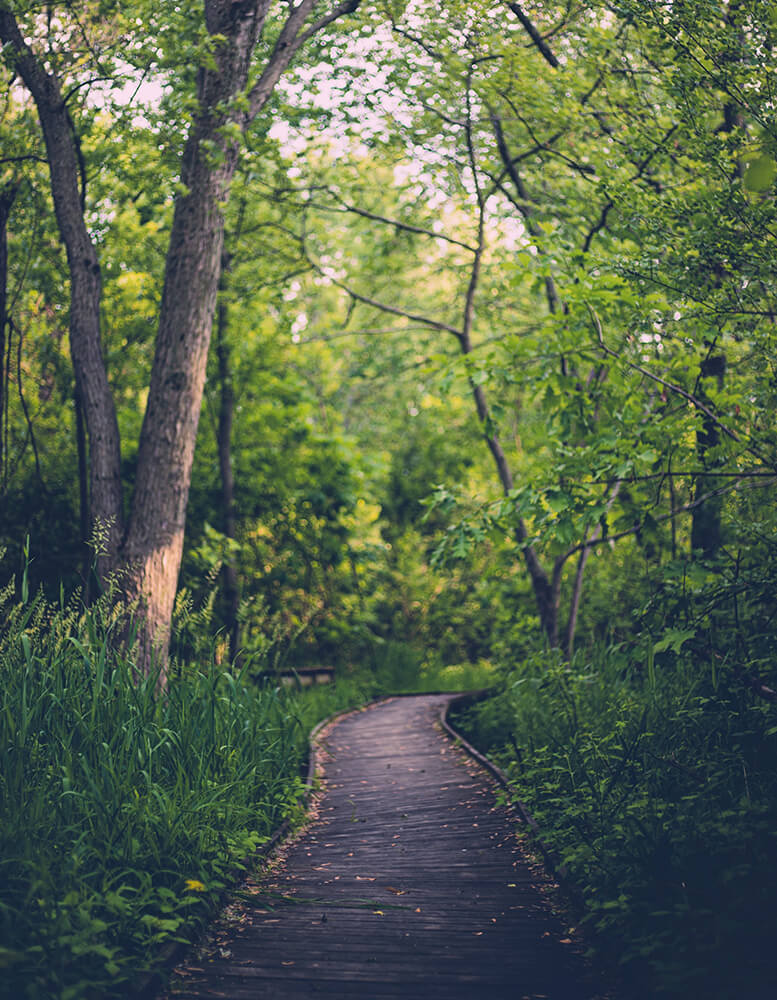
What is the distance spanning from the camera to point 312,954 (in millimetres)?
3947

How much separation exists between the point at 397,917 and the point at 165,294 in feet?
16.8

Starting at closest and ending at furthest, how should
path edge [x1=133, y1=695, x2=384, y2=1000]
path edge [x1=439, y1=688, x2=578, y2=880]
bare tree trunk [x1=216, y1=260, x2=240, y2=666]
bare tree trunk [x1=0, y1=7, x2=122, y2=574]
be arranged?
path edge [x1=133, y1=695, x2=384, y2=1000]
path edge [x1=439, y1=688, x2=578, y2=880]
bare tree trunk [x1=0, y1=7, x2=122, y2=574]
bare tree trunk [x1=216, y1=260, x2=240, y2=666]

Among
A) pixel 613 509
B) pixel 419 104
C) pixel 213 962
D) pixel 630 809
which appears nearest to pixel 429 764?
pixel 613 509

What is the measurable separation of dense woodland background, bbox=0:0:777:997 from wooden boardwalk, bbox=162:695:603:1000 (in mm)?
297

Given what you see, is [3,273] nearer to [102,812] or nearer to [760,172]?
[102,812]

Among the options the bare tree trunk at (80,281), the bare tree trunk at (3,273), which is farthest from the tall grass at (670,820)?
the bare tree trunk at (3,273)

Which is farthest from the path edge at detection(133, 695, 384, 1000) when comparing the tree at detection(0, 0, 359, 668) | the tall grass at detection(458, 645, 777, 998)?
the tree at detection(0, 0, 359, 668)

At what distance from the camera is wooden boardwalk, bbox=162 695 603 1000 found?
362 centimetres

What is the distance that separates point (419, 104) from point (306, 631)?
30.9ft

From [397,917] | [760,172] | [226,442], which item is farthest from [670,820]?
[226,442]

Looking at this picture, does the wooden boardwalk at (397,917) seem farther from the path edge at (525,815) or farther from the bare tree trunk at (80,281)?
the bare tree trunk at (80,281)

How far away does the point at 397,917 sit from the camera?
4.44 meters

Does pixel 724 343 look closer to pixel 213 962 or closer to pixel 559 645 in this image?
pixel 559 645

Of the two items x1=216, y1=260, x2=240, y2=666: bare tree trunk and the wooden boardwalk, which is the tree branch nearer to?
x1=216, y1=260, x2=240, y2=666: bare tree trunk
